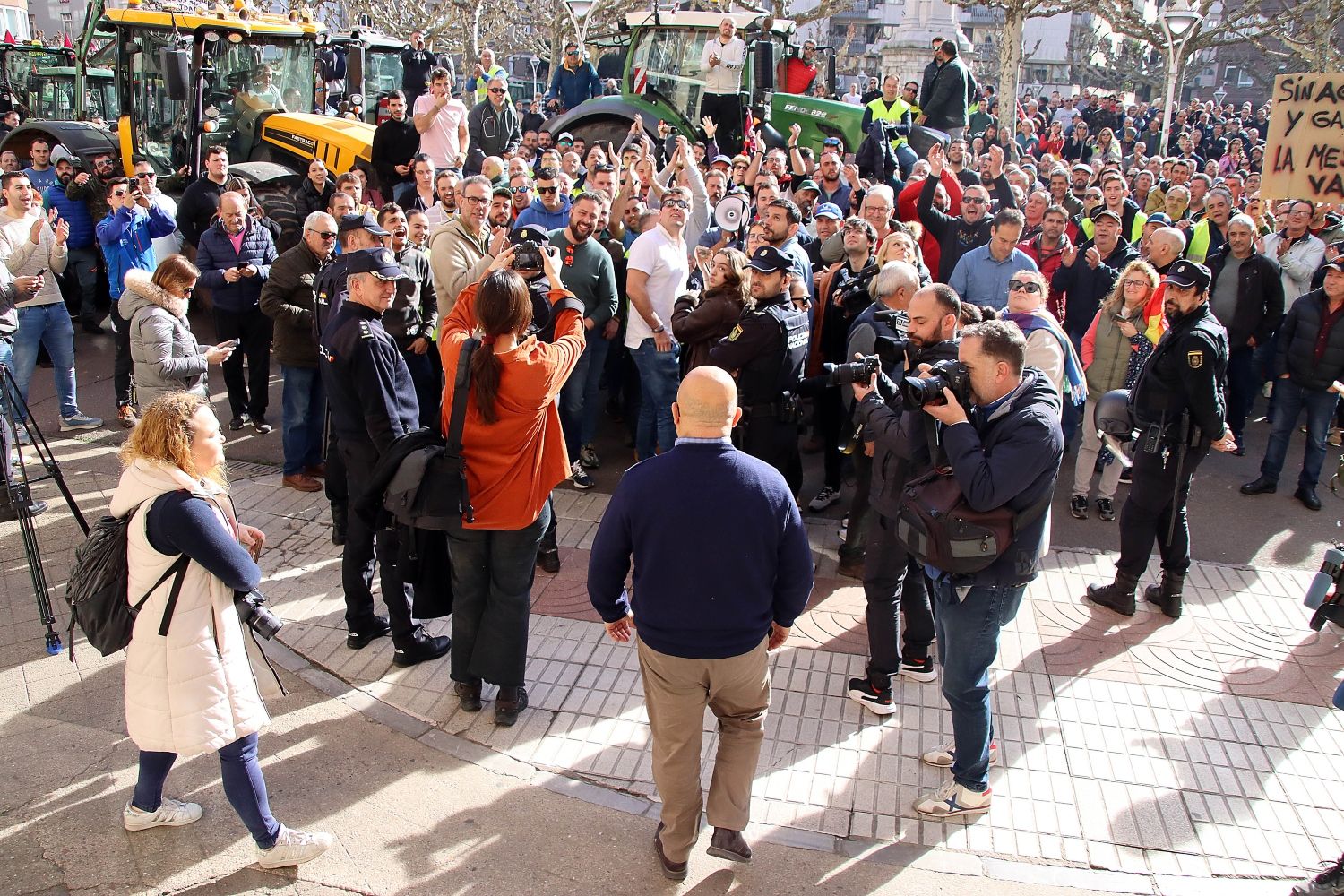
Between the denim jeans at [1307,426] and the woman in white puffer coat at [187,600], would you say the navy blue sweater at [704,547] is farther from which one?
the denim jeans at [1307,426]

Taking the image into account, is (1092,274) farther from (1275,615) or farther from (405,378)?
(405,378)

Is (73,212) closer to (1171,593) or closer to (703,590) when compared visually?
(703,590)

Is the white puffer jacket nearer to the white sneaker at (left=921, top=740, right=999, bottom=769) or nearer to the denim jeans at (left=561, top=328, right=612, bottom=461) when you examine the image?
the white sneaker at (left=921, top=740, right=999, bottom=769)

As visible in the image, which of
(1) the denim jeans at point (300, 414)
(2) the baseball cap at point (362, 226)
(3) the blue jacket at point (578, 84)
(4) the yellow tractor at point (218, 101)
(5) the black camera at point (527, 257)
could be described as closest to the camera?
(5) the black camera at point (527, 257)

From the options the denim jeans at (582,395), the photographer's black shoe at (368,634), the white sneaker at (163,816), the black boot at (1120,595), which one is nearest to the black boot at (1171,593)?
the black boot at (1120,595)

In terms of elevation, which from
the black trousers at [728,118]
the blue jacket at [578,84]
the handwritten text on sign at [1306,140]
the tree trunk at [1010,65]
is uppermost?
the tree trunk at [1010,65]

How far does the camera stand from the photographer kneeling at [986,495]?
137 inches

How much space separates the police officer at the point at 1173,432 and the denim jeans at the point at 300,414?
4.99 m

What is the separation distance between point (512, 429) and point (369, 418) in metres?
0.85

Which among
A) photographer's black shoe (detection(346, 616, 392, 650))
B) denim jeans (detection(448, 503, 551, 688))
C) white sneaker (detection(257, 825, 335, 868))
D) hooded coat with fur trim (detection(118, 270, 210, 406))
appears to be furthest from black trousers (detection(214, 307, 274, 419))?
white sneaker (detection(257, 825, 335, 868))

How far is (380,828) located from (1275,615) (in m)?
4.77

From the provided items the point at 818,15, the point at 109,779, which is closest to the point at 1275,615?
the point at 109,779

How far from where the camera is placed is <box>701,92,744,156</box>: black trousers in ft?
42.6

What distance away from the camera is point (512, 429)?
165 inches
